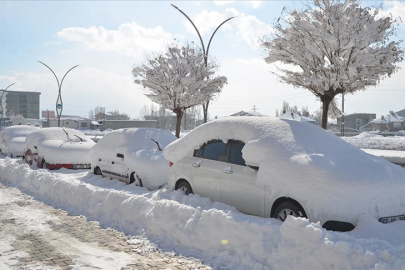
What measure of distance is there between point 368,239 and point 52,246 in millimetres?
4140

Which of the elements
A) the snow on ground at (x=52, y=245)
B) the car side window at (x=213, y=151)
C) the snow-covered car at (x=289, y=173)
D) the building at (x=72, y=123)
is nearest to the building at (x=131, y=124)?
the building at (x=72, y=123)

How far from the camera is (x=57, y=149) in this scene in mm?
13070

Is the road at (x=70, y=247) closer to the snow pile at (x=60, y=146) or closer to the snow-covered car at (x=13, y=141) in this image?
the snow pile at (x=60, y=146)

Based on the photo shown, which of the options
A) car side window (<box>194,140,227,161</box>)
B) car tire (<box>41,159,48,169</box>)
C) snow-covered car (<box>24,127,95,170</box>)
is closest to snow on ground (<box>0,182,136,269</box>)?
car side window (<box>194,140,227,161</box>)

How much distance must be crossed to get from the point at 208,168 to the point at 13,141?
15.5m

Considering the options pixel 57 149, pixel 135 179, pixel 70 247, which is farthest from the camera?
pixel 57 149

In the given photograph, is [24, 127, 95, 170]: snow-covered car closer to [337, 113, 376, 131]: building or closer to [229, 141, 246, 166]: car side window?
[229, 141, 246, 166]: car side window

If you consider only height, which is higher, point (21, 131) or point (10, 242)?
point (21, 131)

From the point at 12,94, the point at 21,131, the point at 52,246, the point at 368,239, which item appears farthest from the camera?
the point at 12,94

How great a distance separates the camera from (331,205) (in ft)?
16.1

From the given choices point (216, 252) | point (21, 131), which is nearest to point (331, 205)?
point (216, 252)

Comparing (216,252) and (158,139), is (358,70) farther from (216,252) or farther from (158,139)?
(216,252)

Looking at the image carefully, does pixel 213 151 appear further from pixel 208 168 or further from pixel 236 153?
pixel 236 153

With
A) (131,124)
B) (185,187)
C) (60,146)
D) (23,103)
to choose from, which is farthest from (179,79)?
(23,103)
